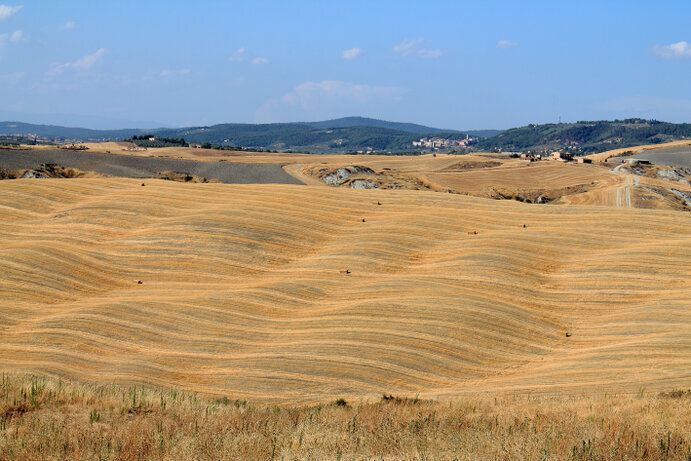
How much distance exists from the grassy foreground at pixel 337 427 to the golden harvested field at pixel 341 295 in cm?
254

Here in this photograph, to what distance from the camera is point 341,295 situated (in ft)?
69.4

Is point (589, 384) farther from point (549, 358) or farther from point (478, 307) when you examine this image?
point (478, 307)

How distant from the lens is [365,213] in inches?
1156

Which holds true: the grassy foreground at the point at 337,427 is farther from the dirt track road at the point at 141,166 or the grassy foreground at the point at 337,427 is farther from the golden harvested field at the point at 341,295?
the dirt track road at the point at 141,166

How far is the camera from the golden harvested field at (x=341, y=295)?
16484 mm

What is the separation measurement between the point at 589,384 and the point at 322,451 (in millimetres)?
8645

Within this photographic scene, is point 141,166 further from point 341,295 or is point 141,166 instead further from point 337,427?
point 337,427

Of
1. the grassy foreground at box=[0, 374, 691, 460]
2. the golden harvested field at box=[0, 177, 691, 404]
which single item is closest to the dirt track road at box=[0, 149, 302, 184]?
the golden harvested field at box=[0, 177, 691, 404]

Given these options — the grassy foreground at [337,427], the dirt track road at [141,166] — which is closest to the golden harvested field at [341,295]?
the grassy foreground at [337,427]

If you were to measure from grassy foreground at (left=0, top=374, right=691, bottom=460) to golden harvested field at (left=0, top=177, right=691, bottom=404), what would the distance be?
254cm

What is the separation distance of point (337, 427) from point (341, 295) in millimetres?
10442

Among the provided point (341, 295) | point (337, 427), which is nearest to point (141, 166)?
point (341, 295)

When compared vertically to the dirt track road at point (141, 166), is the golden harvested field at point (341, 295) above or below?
below

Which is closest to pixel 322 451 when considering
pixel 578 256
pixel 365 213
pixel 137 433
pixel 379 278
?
pixel 137 433
